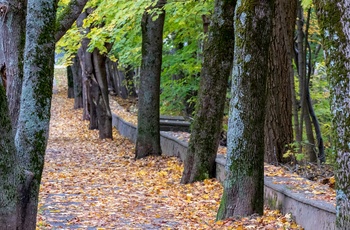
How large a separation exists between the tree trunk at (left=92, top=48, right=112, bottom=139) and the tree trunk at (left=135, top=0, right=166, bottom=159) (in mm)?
5644

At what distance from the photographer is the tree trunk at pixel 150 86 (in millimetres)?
15711

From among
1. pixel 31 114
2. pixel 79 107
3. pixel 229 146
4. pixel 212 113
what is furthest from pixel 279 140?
pixel 79 107

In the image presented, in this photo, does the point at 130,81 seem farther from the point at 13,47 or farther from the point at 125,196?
the point at 13,47

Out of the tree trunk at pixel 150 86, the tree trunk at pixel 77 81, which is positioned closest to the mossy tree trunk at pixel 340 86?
the tree trunk at pixel 150 86

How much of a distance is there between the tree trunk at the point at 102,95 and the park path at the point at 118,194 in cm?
231

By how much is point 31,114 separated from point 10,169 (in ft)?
2.66

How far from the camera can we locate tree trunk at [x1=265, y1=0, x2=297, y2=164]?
12031 mm

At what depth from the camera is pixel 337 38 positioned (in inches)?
184

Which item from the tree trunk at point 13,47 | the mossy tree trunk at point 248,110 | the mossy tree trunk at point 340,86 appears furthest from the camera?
the mossy tree trunk at point 248,110

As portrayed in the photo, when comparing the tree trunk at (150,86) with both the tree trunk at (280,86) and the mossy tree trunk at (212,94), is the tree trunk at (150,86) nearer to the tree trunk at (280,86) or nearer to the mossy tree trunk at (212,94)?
the tree trunk at (280,86)

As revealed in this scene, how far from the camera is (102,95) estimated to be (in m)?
22.0

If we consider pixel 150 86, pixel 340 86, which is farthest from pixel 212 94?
pixel 340 86

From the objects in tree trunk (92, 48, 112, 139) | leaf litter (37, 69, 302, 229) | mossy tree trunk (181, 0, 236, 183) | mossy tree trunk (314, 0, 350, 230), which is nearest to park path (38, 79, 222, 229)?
leaf litter (37, 69, 302, 229)

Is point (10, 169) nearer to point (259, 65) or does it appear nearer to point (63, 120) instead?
point (259, 65)
